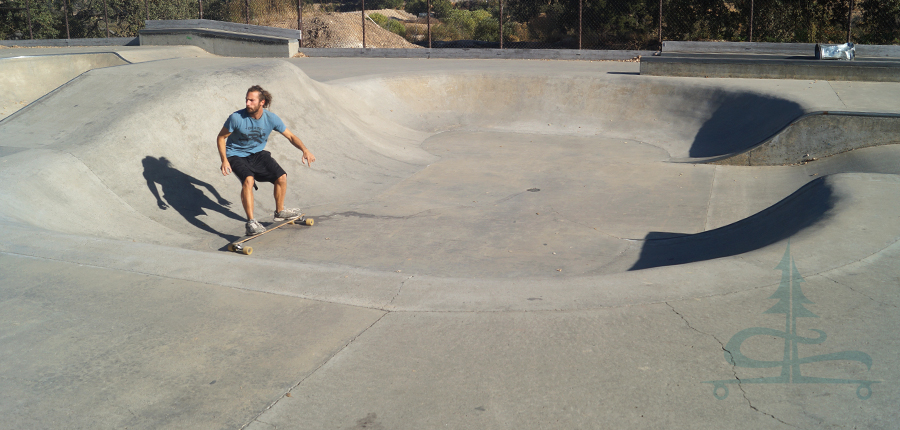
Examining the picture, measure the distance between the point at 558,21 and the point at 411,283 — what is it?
910 inches

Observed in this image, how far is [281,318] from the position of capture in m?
3.57

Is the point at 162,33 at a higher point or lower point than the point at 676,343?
Result: higher

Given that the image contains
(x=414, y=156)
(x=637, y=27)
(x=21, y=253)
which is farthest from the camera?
(x=637, y=27)

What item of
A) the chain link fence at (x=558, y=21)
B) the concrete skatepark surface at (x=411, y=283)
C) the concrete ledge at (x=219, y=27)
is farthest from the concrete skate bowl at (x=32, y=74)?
the chain link fence at (x=558, y=21)

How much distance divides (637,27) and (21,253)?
24788mm

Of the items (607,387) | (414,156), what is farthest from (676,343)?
(414,156)

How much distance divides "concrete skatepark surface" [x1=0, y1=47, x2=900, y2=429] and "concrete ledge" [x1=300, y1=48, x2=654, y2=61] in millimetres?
9601

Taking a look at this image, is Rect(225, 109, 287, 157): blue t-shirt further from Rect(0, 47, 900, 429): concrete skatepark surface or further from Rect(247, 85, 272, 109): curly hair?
Rect(0, 47, 900, 429): concrete skatepark surface

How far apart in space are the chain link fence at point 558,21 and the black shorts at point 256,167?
48.3ft

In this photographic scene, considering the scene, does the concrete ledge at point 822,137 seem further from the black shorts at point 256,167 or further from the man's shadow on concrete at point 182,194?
the man's shadow on concrete at point 182,194

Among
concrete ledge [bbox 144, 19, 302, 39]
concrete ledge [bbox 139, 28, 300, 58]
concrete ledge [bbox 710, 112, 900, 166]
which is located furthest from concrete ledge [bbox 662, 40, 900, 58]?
concrete ledge [bbox 144, 19, 302, 39]

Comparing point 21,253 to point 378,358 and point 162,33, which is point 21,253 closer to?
point 378,358

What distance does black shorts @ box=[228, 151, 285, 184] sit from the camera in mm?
6566

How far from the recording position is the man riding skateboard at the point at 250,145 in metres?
6.43
